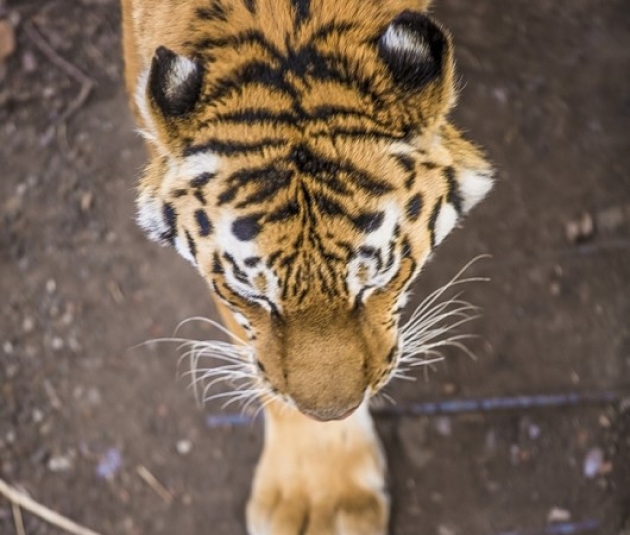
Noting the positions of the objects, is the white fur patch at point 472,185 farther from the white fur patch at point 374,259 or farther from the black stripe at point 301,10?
the black stripe at point 301,10

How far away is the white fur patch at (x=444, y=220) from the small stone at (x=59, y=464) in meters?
1.20

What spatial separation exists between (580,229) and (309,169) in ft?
3.91

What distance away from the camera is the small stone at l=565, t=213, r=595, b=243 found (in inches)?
80.2

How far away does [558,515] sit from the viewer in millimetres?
1899

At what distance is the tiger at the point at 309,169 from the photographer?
1097 mm

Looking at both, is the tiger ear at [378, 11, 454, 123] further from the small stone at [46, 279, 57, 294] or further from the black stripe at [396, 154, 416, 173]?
the small stone at [46, 279, 57, 294]

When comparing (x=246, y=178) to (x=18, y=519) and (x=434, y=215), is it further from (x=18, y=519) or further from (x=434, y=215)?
(x=18, y=519)

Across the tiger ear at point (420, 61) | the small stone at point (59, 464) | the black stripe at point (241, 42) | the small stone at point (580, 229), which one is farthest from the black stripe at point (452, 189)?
the small stone at point (59, 464)

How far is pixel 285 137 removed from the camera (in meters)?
1.11

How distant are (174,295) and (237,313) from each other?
2.39ft

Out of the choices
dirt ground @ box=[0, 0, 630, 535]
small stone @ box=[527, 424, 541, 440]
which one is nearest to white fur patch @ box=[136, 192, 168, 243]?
Answer: dirt ground @ box=[0, 0, 630, 535]

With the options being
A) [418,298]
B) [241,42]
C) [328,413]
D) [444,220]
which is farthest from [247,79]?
[418,298]

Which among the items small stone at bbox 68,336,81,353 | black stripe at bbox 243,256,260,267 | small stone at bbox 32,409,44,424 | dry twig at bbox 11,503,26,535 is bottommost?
dry twig at bbox 11,503,26,535

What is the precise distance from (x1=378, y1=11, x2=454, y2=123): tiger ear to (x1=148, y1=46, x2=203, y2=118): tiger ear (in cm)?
28
